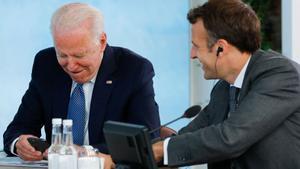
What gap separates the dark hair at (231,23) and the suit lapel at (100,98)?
0.66 metres

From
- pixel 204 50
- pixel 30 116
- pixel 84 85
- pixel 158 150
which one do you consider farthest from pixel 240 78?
pixel 30 116

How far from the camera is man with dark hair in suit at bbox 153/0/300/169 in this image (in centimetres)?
302

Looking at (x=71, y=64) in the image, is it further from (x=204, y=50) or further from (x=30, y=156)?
(x=204, y=50)

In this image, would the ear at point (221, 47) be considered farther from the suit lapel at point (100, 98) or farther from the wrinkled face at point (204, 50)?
the suit lapel at point (100, 98)

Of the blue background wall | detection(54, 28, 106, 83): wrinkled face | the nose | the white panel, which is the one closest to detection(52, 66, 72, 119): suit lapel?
detection(54, 28, 106, 83): wrinkled face

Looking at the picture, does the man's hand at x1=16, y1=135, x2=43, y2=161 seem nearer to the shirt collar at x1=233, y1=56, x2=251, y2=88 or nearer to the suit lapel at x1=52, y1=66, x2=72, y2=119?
the suit lapel at x1=52, y1=66, x2=72, y2=119

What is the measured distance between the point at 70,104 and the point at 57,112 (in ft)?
0.24

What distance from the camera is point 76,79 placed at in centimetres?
370

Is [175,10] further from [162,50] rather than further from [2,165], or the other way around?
[2,165]

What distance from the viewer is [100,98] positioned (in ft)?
12.1

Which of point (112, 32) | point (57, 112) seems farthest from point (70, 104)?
point (112, 32)

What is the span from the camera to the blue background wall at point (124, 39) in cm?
537

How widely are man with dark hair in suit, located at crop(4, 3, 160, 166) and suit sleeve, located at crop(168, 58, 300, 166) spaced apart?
1.91 ft

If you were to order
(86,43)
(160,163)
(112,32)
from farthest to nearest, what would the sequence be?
(112,32), (86,43), (160,163)
